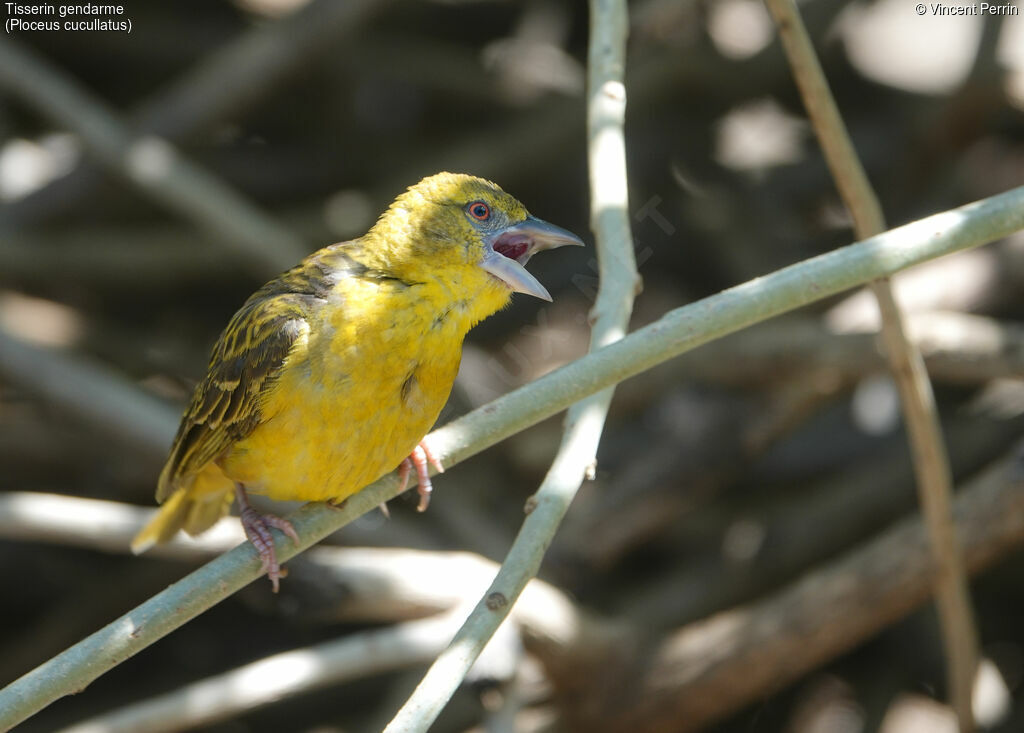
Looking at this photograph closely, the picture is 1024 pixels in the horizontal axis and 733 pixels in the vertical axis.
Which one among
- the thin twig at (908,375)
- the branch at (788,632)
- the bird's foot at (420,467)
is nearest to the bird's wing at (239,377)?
the bird's foot at (420,467)

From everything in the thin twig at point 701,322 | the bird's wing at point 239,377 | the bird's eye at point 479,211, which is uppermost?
the bird's eye at point 479,211

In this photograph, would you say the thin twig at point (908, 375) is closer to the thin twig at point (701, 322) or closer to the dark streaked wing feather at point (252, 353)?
the thin twig at point (701, 322)

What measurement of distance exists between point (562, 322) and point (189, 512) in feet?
8.23

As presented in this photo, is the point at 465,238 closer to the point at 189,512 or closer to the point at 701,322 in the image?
the point at 701,322

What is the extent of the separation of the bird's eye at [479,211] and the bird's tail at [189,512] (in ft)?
3.83

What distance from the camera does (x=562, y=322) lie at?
5.85m

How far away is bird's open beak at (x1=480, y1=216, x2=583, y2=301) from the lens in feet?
10.0

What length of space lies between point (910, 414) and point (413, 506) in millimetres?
2612

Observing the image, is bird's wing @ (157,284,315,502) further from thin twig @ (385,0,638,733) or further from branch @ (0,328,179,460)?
branch @ (0,328,179,460)

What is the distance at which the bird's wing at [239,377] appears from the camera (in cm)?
302

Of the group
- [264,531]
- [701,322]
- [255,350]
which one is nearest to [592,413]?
[701,322]

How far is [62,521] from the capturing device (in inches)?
147

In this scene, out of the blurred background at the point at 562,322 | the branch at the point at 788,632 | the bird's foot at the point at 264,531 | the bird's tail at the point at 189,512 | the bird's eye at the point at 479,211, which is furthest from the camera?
the blurred background at the point at 562,322

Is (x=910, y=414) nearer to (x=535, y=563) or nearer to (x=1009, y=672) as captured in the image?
(x=535, y=563)
